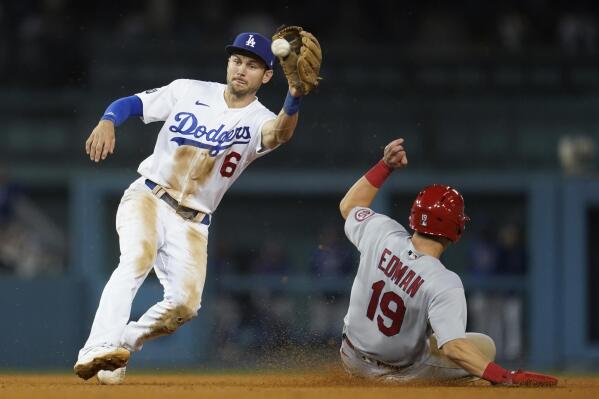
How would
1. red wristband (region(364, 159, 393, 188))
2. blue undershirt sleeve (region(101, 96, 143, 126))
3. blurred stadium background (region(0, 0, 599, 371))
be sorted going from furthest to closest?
blurred stadium background (region(0, 0, 599, 371))
red wristband (region(364, 159, 393, 188))
blue undershirt sleeve (region(101, 96, 143, 126))

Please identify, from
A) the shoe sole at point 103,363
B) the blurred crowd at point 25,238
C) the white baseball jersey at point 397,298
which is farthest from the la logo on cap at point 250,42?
the blurred crowd at point 25,238

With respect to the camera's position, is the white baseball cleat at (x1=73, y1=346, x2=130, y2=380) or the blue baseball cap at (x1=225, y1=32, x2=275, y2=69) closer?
the white baseball cleat at (x1=73, y1=346, x2=130, y2=380)

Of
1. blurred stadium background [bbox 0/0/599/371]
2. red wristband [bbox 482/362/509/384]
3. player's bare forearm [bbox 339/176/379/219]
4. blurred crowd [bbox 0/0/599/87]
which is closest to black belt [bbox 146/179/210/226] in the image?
player's bare forearm [bbox 339/176/379/219]

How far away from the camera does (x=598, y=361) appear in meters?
12.0

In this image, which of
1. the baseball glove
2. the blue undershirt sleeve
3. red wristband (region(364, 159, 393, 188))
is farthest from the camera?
red wristband (region(364, 159, 393, 188))

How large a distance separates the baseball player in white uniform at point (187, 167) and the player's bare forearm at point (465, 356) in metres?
1.44

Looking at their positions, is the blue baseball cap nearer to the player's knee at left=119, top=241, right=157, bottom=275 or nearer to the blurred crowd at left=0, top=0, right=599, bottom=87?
the player's knee at left=119, top=241, right=157, bottom=275

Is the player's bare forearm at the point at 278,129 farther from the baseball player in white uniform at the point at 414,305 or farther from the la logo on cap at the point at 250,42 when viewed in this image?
the baseball player in white uniform at the point at 414,305

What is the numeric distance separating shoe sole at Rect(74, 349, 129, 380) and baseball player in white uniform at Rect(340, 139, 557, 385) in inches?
51.1

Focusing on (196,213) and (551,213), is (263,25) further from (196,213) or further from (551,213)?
(196,213)

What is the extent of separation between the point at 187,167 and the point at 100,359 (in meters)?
1.23

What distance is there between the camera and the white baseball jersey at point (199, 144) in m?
6.71

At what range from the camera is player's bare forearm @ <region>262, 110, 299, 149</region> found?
6559 millimetres

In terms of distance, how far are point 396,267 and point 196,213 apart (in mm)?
1162
